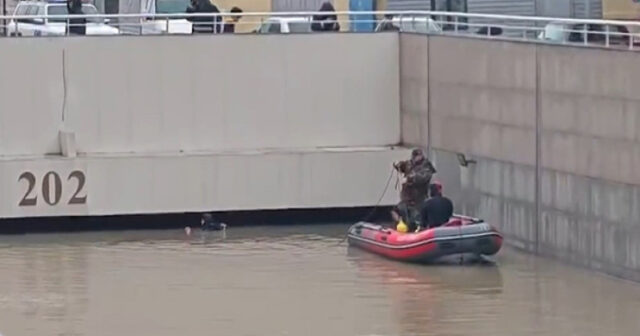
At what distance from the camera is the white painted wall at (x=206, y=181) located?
96.9ft

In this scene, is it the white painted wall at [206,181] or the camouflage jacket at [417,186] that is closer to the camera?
the camouflage jacket at [417,186]

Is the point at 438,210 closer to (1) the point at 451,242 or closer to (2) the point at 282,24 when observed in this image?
(1) the point at 451,242

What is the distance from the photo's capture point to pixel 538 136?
86.9 feet

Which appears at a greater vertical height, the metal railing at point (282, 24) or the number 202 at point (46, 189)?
the metal railing at point (282, 24)

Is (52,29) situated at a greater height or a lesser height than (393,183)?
greater

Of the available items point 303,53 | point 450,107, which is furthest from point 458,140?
point 303,53

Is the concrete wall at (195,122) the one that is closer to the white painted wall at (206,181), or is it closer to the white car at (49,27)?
the white painted wall at (206,181)

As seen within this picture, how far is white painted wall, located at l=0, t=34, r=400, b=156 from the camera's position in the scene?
3044cm

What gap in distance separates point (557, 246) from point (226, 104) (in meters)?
7.48

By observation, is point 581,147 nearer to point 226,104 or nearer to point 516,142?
point 516,142

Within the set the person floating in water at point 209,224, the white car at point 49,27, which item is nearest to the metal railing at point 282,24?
the white car at point 49,27

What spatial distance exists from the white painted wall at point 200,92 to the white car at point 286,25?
1.44 m

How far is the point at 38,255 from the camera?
27266mm

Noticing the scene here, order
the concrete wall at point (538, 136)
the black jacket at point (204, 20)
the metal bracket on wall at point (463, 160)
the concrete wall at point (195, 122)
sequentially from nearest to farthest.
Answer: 1. the concrete wall at point (538, 136)
2. the metal bracket on wall at point (463, 160)
3. the concrete wall at point (195, 122)
4. the black jacket at point (204, 20)
